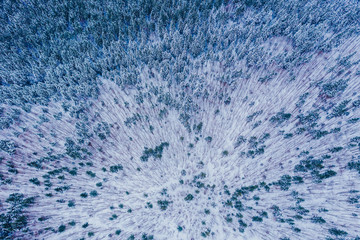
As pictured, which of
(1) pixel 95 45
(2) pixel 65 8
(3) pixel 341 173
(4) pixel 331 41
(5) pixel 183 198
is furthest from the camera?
(2) pixel 65 8

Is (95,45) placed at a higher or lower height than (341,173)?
higher

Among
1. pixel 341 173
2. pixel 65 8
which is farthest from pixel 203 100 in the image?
pixel 65 8

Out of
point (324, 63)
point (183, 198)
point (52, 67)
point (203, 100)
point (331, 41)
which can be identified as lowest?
point (183, 198)

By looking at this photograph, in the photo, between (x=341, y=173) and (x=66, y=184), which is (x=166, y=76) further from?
(x=341, y=173)

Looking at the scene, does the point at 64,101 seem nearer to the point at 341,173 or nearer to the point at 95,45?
the point at 95,45

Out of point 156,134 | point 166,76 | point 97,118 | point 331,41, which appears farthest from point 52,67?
point 331,41

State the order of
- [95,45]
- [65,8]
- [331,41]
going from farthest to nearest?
[65,8] < [95,45] < [331,41]

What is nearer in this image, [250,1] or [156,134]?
[156,134]
